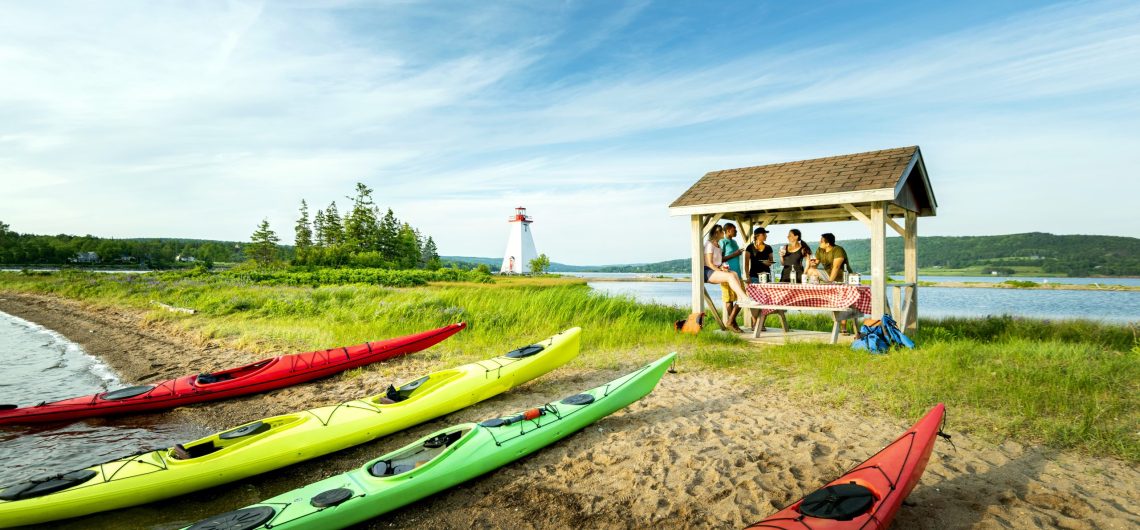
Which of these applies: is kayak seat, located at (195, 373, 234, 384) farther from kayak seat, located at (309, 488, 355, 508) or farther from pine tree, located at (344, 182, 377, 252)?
pine tree, located at (344, 182, 377, 252)

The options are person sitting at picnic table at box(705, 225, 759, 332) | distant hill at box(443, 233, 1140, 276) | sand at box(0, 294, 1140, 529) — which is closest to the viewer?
sand at box(0, 294, 1140, 529)

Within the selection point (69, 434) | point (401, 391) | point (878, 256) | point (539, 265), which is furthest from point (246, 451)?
point (539, 265)

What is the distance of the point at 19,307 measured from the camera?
930 inches

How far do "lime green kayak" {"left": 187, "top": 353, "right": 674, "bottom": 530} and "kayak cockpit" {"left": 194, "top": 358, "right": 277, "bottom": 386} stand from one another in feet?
13.9

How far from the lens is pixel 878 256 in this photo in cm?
780

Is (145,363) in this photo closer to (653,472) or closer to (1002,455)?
(653,472)

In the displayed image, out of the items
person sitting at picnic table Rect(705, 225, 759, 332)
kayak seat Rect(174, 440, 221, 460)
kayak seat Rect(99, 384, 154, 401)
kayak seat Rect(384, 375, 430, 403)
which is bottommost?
kayak seat Rect(99, 384, 154, 401)

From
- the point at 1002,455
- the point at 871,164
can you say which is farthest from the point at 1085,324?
the point at 1002,455

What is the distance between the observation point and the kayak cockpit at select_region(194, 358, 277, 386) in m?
6.84

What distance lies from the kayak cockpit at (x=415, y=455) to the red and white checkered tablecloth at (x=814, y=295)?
610 centimetres

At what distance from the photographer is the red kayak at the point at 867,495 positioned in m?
2.71

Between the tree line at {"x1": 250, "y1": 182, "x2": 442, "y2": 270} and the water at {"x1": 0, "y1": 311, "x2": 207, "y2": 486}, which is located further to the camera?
the tree line at {"x1": 250, "y1": 182, "x2": 442, "y2": 270}

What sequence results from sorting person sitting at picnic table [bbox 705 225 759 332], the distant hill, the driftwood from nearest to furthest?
person sitting at picnic table [bbox 705 225 759 332]
the driftwood
the distant hill

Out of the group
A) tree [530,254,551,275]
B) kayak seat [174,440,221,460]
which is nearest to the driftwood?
kayak seat [174,440,221,460]
